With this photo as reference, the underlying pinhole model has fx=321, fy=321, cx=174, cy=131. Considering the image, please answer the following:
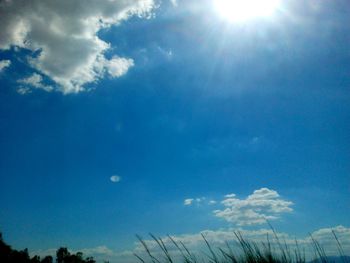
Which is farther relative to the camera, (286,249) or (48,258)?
(48,258)

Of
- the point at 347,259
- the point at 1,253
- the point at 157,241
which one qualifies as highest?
the point at 1,253

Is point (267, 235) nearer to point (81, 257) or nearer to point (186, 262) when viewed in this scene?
point (186, 262)

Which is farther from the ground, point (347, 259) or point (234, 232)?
point (234, 232)

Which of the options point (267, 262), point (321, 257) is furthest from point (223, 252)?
point (321, 257)

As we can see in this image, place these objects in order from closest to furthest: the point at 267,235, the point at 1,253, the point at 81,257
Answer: the point at 267,235
the point at 1,253
the point at 81,257

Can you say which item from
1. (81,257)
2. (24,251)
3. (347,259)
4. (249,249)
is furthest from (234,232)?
(81,257)

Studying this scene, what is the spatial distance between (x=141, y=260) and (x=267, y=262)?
2166mm

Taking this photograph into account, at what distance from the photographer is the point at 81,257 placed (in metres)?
76.6

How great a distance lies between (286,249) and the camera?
602 cm

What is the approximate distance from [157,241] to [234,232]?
1653 mm

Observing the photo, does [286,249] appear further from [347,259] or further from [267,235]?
[347,259]

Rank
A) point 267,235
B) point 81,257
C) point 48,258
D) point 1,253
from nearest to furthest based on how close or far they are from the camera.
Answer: point 267,235 < point 1,253 < point 48,258 < point 81,257

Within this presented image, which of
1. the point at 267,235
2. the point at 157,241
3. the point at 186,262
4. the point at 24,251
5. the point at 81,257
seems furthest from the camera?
the point at 81,257

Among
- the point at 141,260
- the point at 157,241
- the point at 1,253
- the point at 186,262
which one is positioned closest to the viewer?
the point at 157,241
